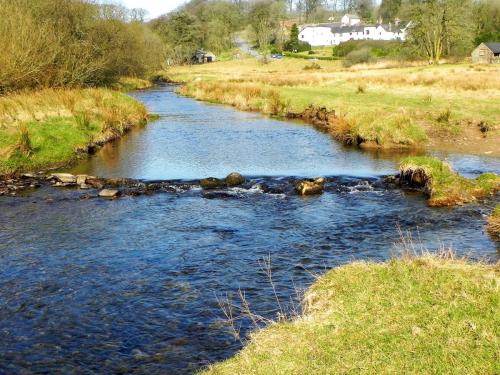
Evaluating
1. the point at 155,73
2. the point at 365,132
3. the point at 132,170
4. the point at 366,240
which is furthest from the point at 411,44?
the point at 366,240

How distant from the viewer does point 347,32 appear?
192 metres

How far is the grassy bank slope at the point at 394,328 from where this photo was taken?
815cm

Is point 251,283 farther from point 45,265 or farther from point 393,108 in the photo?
point 393,108

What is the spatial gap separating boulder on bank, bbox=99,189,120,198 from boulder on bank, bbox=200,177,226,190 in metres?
3.80

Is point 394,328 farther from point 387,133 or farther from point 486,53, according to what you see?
point 486,53

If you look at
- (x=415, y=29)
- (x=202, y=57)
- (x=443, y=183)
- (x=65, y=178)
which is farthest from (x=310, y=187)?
(x=202, y=57)

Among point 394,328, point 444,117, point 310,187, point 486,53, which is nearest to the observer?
point 394,328

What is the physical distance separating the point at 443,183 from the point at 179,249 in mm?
11427

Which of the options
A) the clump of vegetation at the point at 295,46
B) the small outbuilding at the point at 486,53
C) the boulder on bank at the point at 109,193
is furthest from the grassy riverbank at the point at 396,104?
the clump of vegetation at the point at 295,46

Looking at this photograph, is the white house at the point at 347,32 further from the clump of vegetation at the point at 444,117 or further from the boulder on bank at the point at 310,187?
the boulder on bank at the point at 310,187

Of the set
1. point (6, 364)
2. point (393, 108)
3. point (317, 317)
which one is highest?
point (393, 108)

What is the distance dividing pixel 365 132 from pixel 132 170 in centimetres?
1519

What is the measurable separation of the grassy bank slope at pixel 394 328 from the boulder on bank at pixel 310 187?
10837 millimetres

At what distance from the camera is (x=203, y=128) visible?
40875 mm
